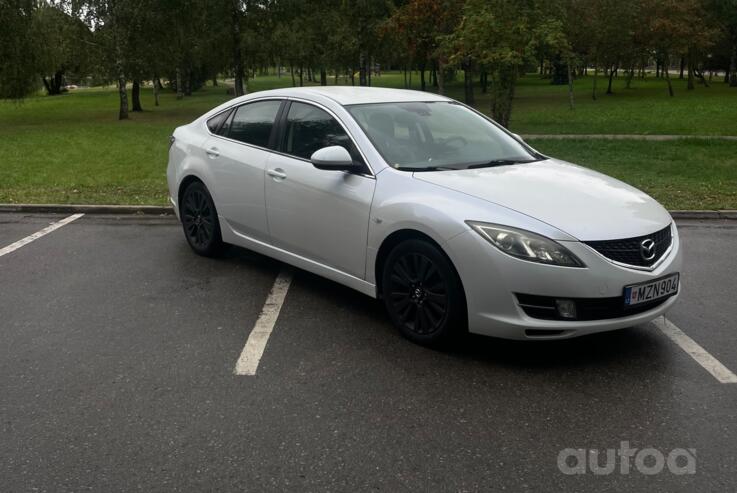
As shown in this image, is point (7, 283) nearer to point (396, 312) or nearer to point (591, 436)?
point (396, 312)

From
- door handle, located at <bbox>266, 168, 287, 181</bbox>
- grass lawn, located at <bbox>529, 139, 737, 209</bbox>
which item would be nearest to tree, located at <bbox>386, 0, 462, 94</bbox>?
grass lawn, located at <bbox>529, 139, 737, 209</bbox>

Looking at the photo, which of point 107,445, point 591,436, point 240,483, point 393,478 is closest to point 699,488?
point 591,436

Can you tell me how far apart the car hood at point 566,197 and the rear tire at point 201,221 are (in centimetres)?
243

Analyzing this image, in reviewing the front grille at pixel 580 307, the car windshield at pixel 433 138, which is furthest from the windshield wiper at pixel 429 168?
the front grille at pixel 580 307

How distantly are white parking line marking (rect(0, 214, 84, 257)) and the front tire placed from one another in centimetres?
444

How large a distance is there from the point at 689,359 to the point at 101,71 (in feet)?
99.7

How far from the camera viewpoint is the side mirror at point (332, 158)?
4.77 meters

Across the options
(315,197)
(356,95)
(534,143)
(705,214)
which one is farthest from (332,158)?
(534,143)

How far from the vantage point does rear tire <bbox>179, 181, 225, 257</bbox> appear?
6391 mm

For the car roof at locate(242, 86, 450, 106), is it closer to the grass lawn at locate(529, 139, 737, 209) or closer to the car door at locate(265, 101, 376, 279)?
the car door at locate(265, 101, 376, 279)

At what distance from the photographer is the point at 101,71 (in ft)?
99.5

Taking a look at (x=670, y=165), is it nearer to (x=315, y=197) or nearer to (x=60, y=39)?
(x=315, y=197)

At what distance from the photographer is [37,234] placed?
782 cm

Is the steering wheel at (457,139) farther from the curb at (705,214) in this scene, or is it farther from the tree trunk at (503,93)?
the tree trunk at (503,93)
